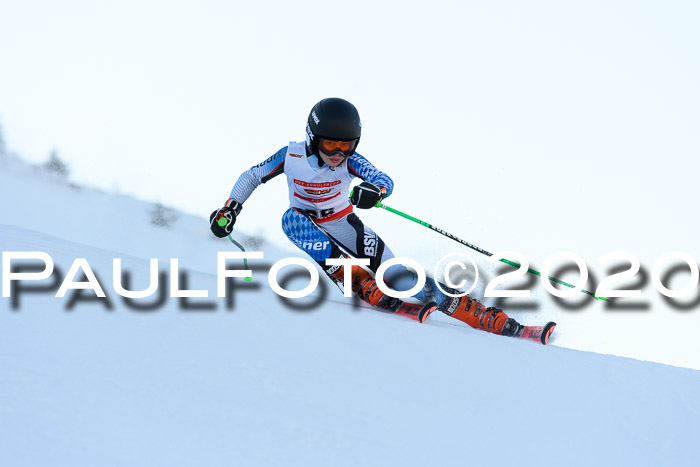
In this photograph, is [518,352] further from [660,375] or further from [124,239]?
[124,239]

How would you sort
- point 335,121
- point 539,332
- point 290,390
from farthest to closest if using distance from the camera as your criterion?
point 539,332, point 335,121, point 290,390

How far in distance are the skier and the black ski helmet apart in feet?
0.08

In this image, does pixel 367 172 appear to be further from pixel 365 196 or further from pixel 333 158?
pixel 365 196

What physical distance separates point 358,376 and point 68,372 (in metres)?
1.07

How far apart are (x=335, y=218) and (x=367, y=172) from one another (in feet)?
1.62

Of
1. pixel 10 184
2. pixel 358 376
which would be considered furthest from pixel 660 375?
pixel 10 184

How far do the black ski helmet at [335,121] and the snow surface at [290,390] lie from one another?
134 centimetres

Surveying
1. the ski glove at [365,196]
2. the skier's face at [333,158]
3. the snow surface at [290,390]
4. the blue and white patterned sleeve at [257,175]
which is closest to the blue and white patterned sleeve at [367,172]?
the skier's face at [333,158]

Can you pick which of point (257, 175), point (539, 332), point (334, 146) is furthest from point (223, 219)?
point (539, 332)

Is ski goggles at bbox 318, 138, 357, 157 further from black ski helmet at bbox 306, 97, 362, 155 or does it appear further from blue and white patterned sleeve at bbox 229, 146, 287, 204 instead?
blue and white patterned sleeve at bbox 229, 146, 287, 204

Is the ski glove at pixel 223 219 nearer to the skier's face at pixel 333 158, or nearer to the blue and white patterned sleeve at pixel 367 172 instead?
the skier's face at pixel 333 158

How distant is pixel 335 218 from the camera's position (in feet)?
16.3

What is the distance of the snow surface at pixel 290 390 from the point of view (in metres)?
1.84

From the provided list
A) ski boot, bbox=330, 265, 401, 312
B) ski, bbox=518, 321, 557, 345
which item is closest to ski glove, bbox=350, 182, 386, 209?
ski boot, bbox=330, 265, 401, 312
